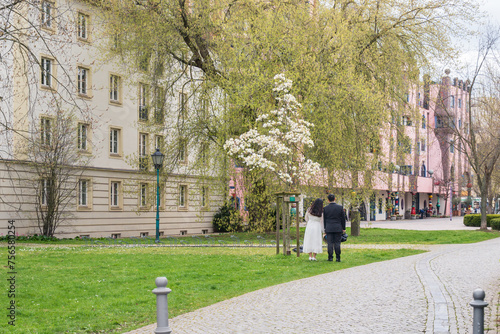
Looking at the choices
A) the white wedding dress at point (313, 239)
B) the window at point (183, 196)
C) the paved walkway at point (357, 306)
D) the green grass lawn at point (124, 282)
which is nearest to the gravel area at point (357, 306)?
the paved walkway at point (357, 306)

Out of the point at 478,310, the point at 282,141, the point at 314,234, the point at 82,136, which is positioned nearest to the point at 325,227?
the point at 314,234

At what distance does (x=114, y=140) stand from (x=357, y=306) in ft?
99.8

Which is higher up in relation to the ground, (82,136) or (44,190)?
(82,136)

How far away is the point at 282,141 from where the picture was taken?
25656 mm

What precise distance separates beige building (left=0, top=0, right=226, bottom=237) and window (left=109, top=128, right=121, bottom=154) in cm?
7

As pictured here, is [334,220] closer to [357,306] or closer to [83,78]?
[357,306]

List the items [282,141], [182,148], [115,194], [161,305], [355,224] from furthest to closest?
[115,194], [355,224], [182,148], [282,141], [161,305]

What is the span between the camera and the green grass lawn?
32.0 feet

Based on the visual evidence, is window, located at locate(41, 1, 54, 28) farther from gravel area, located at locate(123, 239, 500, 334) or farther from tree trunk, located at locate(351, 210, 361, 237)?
tree trunk, located at locate(351, 210, 361, 237)

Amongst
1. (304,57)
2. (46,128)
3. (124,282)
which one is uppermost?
(304,57)

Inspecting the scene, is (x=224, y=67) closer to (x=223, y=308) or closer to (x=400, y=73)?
(x=400, y=73)

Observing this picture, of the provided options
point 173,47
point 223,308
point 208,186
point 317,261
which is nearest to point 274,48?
point 173,47

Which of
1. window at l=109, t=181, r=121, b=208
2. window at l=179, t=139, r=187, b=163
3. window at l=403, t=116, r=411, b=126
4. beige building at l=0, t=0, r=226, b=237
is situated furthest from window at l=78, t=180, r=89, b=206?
window at l=403, t=116, r=411, b=126

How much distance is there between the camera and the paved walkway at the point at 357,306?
8422 millimetres
